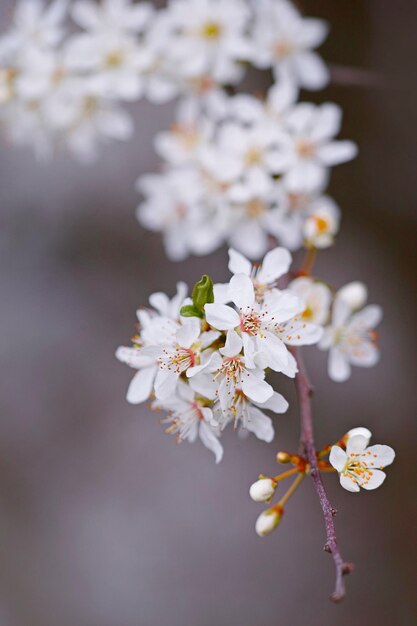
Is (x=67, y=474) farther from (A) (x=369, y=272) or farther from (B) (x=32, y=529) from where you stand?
(A) (x=369, y=272)

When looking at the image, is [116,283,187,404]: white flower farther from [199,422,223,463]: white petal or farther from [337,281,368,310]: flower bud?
[337,281,368,310]: flower bud

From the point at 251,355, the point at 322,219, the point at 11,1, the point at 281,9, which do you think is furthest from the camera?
the point at 11,1

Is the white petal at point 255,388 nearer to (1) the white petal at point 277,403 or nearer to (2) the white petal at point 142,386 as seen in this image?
(1) the white petal at point 277,403

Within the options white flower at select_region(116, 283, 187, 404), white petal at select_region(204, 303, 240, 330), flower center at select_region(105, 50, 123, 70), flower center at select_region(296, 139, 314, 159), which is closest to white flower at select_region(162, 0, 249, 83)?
flower center at select_region(105, 50, 123, 70)

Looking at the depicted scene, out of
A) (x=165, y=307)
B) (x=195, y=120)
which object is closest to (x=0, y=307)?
(x=195, y=120)

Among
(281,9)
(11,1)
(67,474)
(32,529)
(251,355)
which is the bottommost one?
(32,529)
